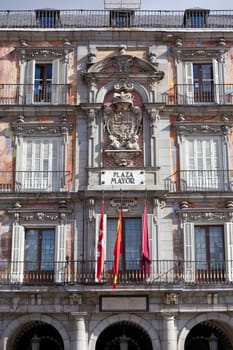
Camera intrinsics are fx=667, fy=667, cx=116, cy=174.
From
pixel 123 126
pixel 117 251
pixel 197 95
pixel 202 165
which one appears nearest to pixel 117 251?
pixel 117 251

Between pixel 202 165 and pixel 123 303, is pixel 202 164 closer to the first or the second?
pixel 202 165

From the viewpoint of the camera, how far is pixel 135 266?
2503 centimetres

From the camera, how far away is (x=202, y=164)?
26.5 metres

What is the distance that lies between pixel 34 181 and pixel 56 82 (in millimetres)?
4325

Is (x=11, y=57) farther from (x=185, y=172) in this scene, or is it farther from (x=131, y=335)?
(x=131, y=335)

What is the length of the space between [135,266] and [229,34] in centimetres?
1060

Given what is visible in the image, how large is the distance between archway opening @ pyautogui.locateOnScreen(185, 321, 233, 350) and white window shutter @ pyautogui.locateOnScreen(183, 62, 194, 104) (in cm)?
893

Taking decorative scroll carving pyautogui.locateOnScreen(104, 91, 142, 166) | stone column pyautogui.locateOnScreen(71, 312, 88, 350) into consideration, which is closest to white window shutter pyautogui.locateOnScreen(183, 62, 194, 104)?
decorative scroll carving pyautogui.locateOnScreen(104, 91, 142, 166)

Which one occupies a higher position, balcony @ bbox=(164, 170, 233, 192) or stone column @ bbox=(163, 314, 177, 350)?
balcony @ bbox=(164, 170, 233, 192)

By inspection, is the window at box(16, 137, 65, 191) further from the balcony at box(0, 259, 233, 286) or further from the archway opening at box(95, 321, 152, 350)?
the archway opening at box(95, 321, 152, 350)

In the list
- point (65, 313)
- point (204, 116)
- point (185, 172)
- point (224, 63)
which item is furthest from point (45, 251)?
point (224, 63)

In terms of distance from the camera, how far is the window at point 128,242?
25094 mm

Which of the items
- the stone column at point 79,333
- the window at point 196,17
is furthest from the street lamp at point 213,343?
the window at point 196,17

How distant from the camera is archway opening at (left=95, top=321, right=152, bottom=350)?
25.4 m
